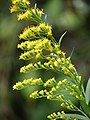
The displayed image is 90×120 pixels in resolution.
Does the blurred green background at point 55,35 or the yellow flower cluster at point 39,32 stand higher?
the blurred green background at point 55,35

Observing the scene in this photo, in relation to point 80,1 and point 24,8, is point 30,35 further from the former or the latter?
point 80,1

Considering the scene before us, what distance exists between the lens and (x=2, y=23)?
3.27 metres

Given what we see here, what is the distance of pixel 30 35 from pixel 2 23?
2295 mm

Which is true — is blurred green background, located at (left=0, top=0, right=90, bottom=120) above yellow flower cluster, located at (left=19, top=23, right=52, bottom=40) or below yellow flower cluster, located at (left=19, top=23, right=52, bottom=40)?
above

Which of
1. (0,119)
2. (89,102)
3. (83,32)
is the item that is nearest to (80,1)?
(83,32)

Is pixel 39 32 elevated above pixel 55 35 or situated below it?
below

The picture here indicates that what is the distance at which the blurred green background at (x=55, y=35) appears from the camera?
310 centimetres

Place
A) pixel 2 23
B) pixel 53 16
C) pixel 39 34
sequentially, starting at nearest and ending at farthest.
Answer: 1. pixel 39 34
2. pixel 53 16
3. pixel 2 23

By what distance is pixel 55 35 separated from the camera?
3.29 metres

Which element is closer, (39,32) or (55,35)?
(39,32)

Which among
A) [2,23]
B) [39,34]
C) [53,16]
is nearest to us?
[39,34]

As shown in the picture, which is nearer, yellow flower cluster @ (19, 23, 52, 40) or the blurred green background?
yellow flower cluster @ (19, 23, 52, 40)

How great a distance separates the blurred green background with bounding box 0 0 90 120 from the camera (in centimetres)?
310

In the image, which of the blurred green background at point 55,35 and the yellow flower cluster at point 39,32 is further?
the blurred green background at point 55,35
